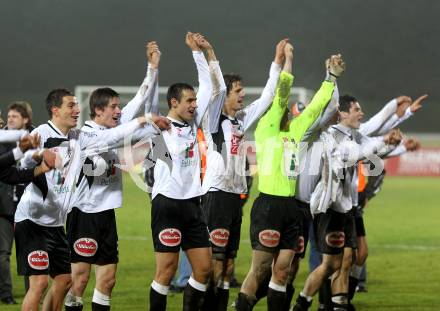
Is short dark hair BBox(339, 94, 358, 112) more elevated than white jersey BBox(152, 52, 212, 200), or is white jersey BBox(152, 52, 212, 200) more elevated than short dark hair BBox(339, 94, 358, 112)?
short dark hair BBox(339, 94, 358, 112)

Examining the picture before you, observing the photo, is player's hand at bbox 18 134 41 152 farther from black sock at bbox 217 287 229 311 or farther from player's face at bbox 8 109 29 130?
black sock at bbox 217 287 229 311

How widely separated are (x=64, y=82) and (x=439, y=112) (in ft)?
63.5

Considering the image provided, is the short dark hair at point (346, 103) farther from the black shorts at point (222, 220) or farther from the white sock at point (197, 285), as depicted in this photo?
the white sock at point (197, 285)

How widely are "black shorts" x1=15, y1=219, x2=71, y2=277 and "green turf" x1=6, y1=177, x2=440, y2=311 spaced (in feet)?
8.74

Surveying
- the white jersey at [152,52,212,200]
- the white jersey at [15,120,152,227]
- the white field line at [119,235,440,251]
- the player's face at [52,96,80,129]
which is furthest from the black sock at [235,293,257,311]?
the white field line at [119,235,440,251]

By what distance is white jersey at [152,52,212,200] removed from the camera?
834 cm

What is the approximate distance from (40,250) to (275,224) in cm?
239

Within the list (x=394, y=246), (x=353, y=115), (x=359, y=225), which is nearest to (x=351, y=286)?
(x=359, y=225)

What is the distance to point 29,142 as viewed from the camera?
22.6ft

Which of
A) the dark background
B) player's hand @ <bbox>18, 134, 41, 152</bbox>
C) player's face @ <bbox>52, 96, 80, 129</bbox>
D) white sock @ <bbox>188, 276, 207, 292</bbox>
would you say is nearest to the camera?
player's hand @ <bbox>18, 134, 41, 152</bbox>

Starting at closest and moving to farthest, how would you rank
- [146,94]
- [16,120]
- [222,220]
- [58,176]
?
[58,176] → [146,94] → [222,220] → [16,120]

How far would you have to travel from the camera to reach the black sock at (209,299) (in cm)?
912

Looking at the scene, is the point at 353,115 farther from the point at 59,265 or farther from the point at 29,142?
the point at 29,142

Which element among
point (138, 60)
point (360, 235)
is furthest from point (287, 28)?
point (360, 235)
